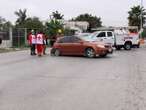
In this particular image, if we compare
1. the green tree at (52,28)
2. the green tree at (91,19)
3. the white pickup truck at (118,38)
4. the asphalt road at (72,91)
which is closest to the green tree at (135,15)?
the green tree at (91,19)

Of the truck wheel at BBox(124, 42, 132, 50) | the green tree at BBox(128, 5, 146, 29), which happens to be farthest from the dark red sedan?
the green tree at BBox(128, 5, 146, 29)

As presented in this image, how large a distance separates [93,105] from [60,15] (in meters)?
109

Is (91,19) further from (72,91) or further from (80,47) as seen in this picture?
(72,91)

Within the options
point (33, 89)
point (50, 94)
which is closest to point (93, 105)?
point (50, 94)

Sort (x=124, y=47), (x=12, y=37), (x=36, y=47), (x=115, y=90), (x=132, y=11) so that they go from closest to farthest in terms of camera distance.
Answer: (x=115, y=90), (x=36, y=47), (x=124, y=47), (x=12, y=37), (x=132, y=11)

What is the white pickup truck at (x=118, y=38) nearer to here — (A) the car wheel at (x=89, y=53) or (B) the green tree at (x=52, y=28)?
(A) the car wheel at (x=89, y=53)

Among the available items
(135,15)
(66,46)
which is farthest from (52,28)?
(135,15)

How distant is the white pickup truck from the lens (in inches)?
1560

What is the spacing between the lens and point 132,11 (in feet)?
365

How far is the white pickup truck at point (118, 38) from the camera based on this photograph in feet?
130

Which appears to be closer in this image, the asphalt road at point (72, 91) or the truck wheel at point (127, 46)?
the asphalt road at point (72, 91)

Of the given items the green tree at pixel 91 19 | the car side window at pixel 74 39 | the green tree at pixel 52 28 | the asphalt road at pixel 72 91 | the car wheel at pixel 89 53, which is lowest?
the asphalt road at pixel 72 91

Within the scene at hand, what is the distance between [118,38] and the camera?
133ft

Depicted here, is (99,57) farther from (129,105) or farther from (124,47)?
(129,105)
